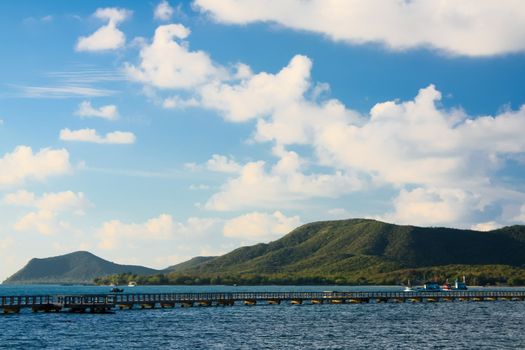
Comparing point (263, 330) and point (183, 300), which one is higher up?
point (183, 300)

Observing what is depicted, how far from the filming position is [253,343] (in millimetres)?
79188

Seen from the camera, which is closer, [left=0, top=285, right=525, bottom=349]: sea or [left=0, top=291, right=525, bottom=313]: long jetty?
[left=0, top=285, right=525, bottom=349]: sea

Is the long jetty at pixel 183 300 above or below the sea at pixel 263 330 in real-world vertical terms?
above

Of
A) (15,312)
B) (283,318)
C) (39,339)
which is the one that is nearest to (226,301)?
(283,318)

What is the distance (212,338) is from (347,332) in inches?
750

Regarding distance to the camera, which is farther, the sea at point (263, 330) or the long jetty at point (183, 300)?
the long jetty at point (183, 300)

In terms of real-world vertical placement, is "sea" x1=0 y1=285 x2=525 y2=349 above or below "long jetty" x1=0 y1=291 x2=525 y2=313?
below

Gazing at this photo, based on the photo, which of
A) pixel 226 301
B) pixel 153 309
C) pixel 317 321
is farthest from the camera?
pixel 226 301

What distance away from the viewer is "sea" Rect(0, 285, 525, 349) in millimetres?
78062

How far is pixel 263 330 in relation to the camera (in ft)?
308

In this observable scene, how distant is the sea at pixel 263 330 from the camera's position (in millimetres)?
78062

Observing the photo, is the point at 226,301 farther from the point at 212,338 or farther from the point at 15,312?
the point at 212,338

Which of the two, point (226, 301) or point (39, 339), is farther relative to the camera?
point (226, 301)

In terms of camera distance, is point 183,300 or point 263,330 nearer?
point 263,330
